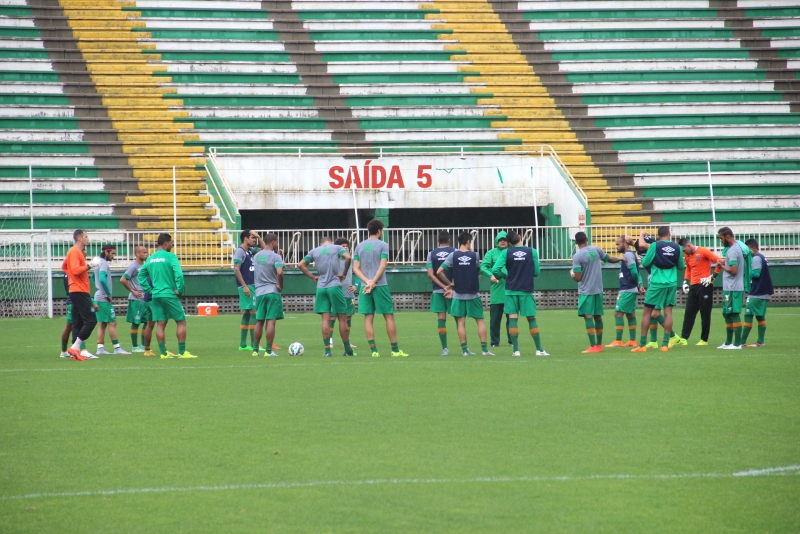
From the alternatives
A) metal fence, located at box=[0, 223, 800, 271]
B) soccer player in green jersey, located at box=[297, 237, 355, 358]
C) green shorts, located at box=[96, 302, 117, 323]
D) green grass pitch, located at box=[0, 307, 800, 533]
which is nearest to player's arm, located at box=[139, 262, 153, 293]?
green shorts, located at box=[96, 302, 117, 323]

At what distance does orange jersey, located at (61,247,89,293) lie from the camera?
1488 cm

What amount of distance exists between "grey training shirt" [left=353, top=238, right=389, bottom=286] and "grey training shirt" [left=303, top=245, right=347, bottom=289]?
36cm

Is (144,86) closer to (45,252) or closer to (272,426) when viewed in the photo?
(45,252)

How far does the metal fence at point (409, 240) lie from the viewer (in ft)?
84.3

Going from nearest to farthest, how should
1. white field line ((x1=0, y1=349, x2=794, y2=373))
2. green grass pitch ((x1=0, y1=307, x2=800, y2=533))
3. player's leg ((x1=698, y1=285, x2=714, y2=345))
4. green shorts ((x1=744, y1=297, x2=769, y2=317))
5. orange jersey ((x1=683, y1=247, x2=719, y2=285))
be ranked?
green grass pitch ((x1=0, y1=307, x2=800, y2=533)) → white field line ((x1=0, y1=349, x2=794, y2=373)) → green shorts ((x1=744, y1=297, x2=769, y2=317)) → player's leg ((x1=698, y1=285, x2=714, y2=345)) → orange jersey ((x1=683, y1=247, x2=719, y2=285))

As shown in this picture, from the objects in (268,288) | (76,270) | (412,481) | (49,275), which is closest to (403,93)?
(49,275)

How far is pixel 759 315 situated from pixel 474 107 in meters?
19.3

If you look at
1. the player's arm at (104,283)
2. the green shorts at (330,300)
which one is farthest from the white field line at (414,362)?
the player's arm at (104,283)

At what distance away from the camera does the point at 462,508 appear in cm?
591

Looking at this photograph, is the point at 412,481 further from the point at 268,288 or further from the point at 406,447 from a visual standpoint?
the point at 268,288

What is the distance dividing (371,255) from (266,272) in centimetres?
175

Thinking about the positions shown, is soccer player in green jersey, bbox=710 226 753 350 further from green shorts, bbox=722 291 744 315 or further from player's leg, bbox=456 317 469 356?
player's leg, bbox=456 317 469 356

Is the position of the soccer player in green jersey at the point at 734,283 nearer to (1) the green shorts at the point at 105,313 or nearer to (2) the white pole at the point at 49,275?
(1) the green shorts at the point at 105,313

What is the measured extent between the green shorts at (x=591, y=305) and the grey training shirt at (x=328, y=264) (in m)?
3.82
